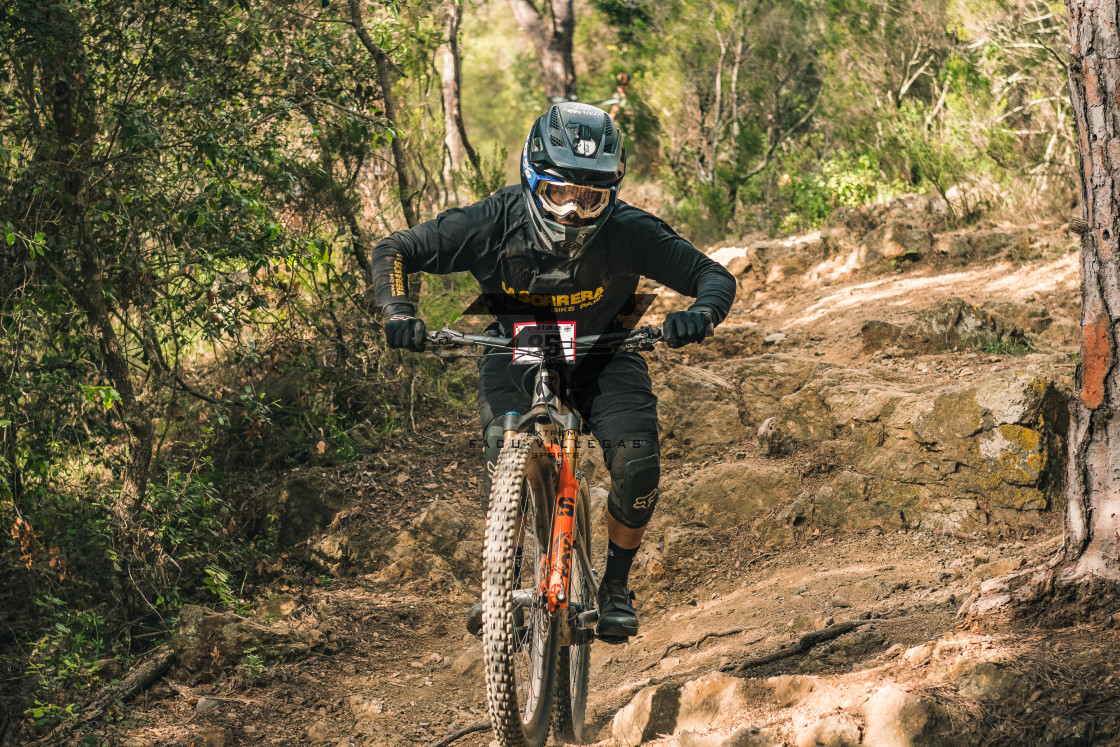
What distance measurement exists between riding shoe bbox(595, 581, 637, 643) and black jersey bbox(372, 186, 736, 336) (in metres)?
1.08

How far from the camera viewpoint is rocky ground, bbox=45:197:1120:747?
9.80 feet

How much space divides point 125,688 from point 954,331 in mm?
6063

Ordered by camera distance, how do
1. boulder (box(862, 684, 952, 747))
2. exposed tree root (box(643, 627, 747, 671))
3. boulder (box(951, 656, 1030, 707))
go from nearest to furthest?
1. boulder (box(862, 684, 952, 747))
2. boulder (box(951, 656, 1030, 707))
3. exposed tree root (box(643, 627, 747, 671))

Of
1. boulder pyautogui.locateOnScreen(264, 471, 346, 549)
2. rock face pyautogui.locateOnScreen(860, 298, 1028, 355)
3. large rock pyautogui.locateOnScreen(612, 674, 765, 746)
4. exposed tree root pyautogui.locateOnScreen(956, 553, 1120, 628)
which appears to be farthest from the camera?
rock face pyautogui.locateOnScreen(860, 298, 1028, 355)

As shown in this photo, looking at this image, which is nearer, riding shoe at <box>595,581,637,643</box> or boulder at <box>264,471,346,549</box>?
riding shoe at <box>595,581,637,643</box>

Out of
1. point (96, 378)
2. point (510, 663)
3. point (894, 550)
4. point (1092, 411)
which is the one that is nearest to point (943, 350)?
point (894, 550)

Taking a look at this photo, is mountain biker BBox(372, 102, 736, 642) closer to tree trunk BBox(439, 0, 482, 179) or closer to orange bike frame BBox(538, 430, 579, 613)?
orange bike frame BBox(538, 430, 579, 613)

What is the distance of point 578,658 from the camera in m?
3.89

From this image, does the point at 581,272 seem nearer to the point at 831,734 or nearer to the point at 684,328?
the point at 684,328

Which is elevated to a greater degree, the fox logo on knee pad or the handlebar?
the handlebar

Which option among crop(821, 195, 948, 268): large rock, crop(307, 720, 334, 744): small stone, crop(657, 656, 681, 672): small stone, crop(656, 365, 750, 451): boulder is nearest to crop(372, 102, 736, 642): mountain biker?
crop(657, 656, 681, 672): small stone

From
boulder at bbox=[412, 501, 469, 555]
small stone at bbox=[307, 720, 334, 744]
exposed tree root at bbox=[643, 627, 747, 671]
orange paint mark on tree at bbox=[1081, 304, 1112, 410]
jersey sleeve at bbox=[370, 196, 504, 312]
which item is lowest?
small stone at bbox=[307, 720, 334, 744]

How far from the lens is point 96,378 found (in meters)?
5.85

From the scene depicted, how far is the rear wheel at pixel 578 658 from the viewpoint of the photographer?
12.0 feet
